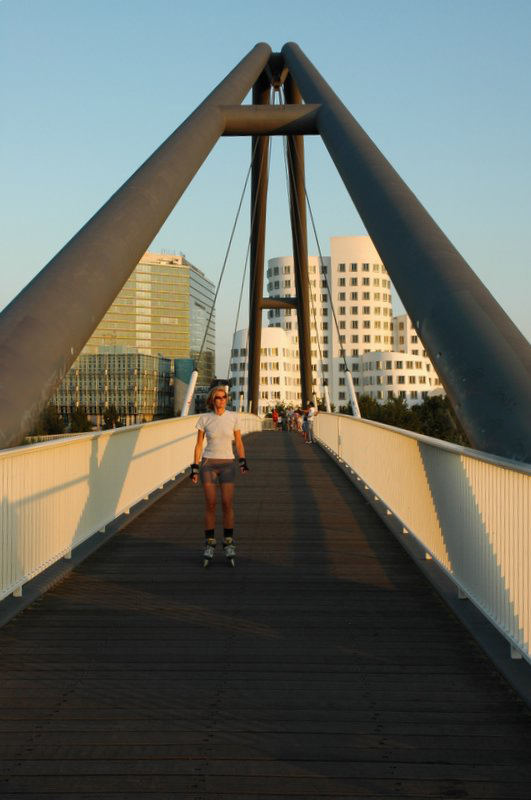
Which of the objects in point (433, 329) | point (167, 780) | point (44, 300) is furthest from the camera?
point (44, 300)

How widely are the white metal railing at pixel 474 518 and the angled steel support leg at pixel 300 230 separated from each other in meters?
22.9

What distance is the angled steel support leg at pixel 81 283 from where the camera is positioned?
331 inches

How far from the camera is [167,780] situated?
12.0ft

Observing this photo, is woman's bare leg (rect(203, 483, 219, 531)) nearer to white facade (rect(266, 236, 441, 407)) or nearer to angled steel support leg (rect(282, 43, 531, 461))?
angled steel support leg (rect(282, 43, 531, 461))

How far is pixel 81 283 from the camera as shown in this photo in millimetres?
10359

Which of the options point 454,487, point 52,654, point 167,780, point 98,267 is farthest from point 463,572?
point 98,267

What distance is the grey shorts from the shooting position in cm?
848

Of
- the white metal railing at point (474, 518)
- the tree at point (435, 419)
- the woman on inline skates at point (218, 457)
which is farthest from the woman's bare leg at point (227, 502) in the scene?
the tree at point (435, 419)

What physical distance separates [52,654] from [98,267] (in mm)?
6169

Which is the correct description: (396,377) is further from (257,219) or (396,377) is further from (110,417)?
(257,219)

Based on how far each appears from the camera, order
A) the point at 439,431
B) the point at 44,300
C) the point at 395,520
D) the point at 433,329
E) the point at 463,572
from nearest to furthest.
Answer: the point at 463,572 < the point at 433,329 < the point at 44,300 < the point at 395,520 < the point at 439,431

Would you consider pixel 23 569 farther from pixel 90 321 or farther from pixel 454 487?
pixel 90 321

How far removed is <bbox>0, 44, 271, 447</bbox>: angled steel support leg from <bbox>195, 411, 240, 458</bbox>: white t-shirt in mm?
1510

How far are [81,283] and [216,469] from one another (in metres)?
3.07
